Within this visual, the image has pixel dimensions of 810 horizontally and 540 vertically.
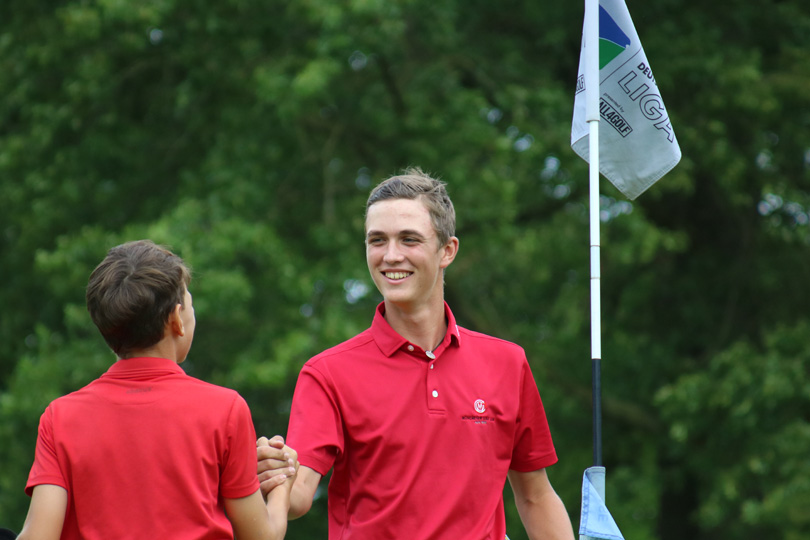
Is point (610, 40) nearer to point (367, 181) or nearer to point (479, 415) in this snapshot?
point (479, 415)

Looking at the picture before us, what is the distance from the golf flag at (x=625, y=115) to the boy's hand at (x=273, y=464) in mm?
1716

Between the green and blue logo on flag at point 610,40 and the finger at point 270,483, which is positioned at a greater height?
the green and blue logo on flag at point 610,40

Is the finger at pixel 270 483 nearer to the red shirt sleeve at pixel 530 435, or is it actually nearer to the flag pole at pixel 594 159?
the red shirt sleeve at pixel 530 435

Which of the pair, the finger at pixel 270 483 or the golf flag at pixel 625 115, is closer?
the finger at pixel 270 483

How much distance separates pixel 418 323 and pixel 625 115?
125 centimetres

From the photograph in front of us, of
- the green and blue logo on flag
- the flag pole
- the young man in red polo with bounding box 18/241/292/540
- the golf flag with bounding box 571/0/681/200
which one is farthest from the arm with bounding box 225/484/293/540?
the green and blue logo on flag

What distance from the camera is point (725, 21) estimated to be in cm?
1153

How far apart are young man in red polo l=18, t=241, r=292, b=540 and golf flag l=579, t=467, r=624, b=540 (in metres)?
1.11

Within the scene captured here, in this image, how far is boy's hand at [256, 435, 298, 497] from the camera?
10.1ft

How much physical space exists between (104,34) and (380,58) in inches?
101

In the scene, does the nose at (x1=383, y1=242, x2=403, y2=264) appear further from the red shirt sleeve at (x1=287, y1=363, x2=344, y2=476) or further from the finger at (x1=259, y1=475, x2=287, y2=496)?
the finger at (x1=259, y1=475, x2=287, y2=496)

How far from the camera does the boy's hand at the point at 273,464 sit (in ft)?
10.1

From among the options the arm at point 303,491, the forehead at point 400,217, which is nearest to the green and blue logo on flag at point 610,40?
the forehead at point 400,217

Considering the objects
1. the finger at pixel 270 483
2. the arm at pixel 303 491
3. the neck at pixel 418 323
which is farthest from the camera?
the neck at pixel 418 323
